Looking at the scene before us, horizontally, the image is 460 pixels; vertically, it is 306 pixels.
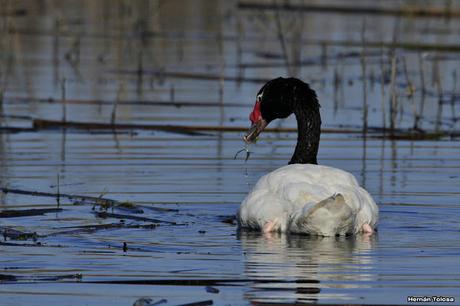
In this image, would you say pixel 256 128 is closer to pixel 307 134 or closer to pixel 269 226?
pixel 307 134

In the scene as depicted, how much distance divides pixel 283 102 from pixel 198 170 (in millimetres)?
1728

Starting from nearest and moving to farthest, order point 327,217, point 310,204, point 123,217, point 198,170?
point 327,217
point 310,204
point 123,217
point 198,170

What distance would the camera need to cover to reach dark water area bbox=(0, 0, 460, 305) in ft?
26.6

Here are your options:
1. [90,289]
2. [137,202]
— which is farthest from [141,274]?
[137,202]

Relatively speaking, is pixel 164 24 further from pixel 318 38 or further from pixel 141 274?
pixel 141 274

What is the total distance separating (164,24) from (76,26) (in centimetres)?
323

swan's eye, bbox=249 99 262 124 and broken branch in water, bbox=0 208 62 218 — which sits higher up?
swan's eye, bbox=249 99 262 124

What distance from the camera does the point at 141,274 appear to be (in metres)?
8.27

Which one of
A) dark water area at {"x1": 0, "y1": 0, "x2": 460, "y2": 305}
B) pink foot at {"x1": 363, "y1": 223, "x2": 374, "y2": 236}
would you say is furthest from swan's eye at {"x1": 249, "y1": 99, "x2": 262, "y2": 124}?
pink foot at {"x1": 363, "y1": 223, "x2": 374, "y2": 236}

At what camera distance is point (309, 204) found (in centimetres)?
969

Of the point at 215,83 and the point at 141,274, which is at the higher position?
the point at 215,83

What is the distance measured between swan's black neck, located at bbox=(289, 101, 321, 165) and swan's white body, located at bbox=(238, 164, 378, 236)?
1.25 m

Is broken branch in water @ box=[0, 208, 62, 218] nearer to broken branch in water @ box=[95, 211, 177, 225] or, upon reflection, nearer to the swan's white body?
broken branch in water @ box=[95, 211, 177, 225]

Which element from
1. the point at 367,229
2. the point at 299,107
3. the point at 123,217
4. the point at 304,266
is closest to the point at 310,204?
the point at 367,229
